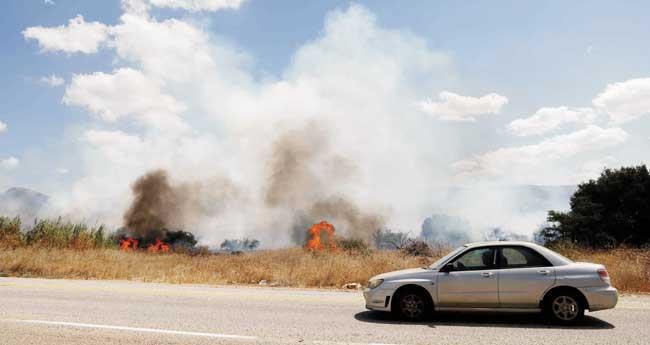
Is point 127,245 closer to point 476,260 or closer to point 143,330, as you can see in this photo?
point 143,330

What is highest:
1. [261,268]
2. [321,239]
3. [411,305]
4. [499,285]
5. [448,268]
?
[321,239]

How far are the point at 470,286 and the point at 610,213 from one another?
33637mm

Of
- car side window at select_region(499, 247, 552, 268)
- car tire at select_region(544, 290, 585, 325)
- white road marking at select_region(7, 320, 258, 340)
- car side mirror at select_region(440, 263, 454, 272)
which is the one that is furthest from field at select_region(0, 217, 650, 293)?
white road marking at select_region(7, 320, 258, 340)

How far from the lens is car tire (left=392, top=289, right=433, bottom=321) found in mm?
8055

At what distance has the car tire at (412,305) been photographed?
8055mm

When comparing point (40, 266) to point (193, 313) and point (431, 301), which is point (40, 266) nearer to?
point (193, 313)

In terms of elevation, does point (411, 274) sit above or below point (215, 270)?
above

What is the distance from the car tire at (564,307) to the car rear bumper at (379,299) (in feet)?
8.03

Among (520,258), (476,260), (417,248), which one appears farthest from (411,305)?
(417,248)

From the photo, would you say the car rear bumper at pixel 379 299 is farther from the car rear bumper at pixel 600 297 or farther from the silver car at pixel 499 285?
the car rear bumper at pixel 600 297

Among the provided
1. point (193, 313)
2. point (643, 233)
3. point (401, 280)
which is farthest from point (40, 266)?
point (643, 233)

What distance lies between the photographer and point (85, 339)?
6590mm

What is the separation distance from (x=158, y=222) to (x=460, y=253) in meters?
53.6

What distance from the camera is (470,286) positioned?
26.2 ft
